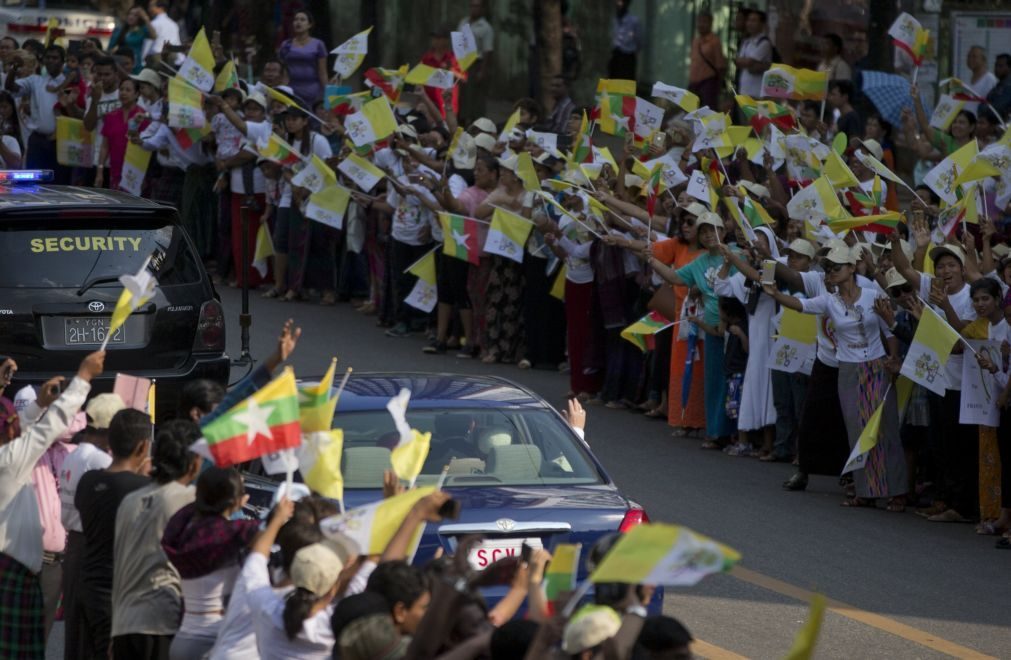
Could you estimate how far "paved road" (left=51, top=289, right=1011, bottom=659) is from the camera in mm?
9172

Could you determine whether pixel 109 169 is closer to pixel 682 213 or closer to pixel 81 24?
pixel 81 24

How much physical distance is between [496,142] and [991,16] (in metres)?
5.42

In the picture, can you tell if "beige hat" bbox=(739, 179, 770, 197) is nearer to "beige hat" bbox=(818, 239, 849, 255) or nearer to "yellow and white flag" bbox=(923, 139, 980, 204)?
"yellow and white flag" bbox=(923, 139, 980, 204)

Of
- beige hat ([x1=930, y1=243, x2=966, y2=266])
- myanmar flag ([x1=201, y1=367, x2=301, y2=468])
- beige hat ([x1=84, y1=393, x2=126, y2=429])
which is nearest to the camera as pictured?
myanmar flag ([x1=201, y1=367, x2=301, y2=468])

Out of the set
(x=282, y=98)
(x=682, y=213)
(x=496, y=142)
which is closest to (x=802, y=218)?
(x=682, y=213)

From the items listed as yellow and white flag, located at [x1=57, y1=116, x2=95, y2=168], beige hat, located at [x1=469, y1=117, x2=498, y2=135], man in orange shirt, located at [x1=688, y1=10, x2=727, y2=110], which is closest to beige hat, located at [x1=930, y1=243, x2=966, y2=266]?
beige hat, located at [x1=469, y1=117, x2=498, y2=135]

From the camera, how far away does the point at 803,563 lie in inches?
418

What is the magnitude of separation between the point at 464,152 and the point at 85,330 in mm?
6725

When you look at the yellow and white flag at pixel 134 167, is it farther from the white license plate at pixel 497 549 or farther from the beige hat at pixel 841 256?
the white license plate at pixel 497 549

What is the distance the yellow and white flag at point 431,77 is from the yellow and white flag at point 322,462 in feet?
40.8

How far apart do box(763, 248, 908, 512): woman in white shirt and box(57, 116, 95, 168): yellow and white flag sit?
12.9m

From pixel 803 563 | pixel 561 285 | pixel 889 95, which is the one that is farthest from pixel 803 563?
pixel 889 95

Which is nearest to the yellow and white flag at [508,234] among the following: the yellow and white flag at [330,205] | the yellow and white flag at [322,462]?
the yellow and white flag at [330,205]

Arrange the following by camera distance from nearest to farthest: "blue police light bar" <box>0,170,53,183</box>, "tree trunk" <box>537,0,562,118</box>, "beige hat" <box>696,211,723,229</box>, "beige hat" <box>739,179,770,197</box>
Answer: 1. "blue police light bar" <box>0,170,53,183</box>
2. "beige hat" <box>696,211,723,229</box>
3. "beige hat" <box>739,179,770,197</box>
4. "tree trunk" <box>537,0,562,118</box>
